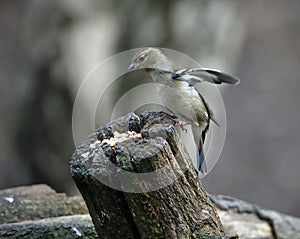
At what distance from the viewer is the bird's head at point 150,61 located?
241cm

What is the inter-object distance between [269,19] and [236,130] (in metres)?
2.36

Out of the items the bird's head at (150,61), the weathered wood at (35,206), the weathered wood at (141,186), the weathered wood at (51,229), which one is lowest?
the weathered wood at (35,206)

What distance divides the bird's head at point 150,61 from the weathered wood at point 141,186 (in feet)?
1.99

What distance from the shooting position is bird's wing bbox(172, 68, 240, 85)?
7.25 ft

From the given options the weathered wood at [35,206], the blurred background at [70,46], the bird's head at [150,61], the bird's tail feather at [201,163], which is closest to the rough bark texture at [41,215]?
the weathered wood at [35,206]

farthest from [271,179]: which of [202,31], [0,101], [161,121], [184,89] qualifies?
[161,121]

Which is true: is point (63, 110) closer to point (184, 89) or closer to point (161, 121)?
point (184, 89)

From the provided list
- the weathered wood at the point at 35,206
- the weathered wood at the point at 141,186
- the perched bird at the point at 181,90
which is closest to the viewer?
the weathered wood at the point at 141,186

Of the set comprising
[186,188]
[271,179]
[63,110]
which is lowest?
[271,179]

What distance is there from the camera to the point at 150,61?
2.43 m

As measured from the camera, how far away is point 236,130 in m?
7.76

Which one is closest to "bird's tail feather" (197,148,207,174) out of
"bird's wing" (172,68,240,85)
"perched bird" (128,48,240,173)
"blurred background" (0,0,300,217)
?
"perched bird" (128,48,240,173)

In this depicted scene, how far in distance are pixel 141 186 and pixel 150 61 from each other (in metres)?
0.78

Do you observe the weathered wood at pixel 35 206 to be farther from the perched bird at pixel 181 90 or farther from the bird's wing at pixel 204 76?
the bird's wing at pixel 204 76
